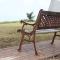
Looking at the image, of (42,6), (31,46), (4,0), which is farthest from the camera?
(42,6)

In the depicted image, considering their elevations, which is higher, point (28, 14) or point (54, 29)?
point (54, 29)

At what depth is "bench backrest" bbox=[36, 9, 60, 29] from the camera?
589cm

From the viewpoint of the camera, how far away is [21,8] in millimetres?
11008

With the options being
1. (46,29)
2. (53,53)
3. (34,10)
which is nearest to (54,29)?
(46,29)

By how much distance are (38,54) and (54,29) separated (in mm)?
922

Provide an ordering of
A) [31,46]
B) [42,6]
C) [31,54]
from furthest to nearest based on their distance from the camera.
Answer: [42,6] < [31,46] < [31,54]

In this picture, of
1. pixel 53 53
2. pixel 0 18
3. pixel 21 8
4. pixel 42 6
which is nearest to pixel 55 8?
pixel 42 6

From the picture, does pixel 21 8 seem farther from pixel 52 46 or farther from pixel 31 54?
pixel 31 54

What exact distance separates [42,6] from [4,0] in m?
1.78

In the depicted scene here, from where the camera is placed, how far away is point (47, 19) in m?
6.17

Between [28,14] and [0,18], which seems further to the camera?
[28,14]

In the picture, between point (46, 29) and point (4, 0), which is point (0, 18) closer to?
point (4, 0)

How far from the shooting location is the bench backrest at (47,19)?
589 centimetres

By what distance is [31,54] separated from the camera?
5.92 m
